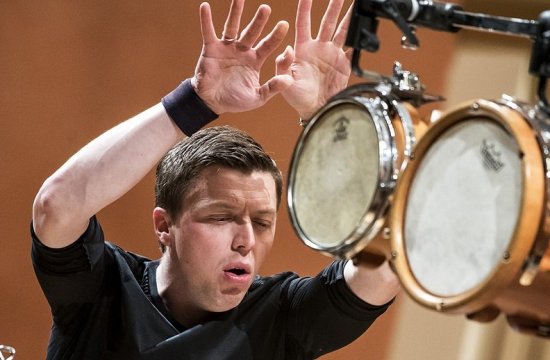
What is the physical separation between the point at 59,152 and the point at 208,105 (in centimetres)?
161

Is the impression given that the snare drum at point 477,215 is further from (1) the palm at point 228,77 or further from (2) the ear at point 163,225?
(2) the ear at point 163,225

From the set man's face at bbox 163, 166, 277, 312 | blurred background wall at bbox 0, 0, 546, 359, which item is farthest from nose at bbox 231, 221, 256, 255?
blurred background wall at bbox 0, 0, 546, 359

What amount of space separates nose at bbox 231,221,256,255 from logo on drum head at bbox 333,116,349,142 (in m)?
0.56

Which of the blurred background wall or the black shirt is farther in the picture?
the blurred background wall

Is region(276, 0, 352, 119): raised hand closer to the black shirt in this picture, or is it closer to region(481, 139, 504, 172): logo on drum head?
the black shirt

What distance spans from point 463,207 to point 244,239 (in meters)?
0.79

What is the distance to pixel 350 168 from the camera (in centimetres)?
152

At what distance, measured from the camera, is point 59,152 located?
3.43 metres

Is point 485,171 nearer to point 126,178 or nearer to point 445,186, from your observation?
point 445,186

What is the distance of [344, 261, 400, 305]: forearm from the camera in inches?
78.0

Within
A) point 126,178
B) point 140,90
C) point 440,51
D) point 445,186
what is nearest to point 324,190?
point 445,186

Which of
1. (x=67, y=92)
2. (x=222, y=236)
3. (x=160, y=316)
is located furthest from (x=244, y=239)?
(x=67, y=92)

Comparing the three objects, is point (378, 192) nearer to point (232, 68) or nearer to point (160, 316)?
point (232, 68)

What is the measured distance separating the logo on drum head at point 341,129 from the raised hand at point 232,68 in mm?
326
